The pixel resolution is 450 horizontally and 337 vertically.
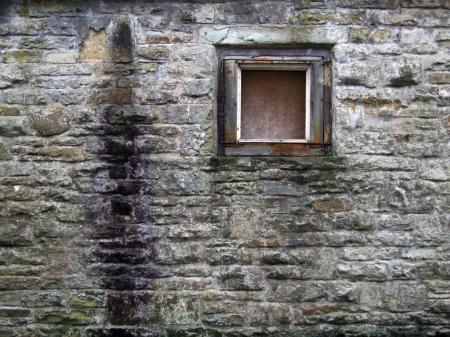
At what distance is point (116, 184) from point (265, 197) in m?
1.03

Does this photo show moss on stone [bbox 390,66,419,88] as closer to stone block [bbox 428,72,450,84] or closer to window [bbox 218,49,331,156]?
stone block [bbox 428,72,450,84]

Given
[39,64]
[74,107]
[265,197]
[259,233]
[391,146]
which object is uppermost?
[39,64]

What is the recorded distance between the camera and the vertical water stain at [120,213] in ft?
12.3

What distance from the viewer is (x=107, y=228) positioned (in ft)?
12.4

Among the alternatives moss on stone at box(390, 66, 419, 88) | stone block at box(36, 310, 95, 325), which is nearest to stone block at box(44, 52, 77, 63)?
stone block at box(36, 310, 95, 325)

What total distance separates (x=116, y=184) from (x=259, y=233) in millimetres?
1042

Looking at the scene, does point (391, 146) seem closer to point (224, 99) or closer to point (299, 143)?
point (299, 143)

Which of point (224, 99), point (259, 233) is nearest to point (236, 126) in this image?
point (224, 99)

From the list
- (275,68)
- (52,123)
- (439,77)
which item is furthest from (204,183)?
(439,77)

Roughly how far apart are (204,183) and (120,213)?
0.62 meters

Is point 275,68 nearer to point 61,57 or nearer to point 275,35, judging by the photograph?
point 275,35

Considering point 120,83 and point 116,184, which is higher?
point 120,83

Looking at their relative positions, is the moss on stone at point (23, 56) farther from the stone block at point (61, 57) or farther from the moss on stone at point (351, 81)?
the moss on stone at point (351, 81)

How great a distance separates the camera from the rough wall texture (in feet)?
12.3
